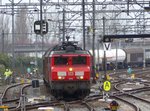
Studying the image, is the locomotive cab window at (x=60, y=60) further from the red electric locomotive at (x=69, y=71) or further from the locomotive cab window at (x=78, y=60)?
the locomotive cab window at (x=78, y=60)

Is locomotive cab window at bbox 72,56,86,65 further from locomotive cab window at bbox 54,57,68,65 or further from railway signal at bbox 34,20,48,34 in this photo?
railway signal at bbox 34,20,48,34

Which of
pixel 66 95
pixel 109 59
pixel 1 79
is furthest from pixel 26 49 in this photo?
pixel 66 95

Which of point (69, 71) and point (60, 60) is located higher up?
point (60, 60)

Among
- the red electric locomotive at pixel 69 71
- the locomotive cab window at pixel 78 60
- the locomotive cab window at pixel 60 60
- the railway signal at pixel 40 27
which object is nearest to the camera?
the red electric locomotive at pixel 69 71

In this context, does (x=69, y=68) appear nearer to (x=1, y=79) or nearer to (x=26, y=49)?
(x=1, y=79)

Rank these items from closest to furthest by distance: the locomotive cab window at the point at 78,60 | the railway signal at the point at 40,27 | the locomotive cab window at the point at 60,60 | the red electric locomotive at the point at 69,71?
the red electric locomotive at the point at 69,71
the locomotive cab window at the point at 60,60
the locomotive cab window at the point at 78,60
the railway signal at the point at 40,27

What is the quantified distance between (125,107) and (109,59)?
160ft

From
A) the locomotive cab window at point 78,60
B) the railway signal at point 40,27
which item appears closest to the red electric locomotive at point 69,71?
the locomotive cab window at point 78,60

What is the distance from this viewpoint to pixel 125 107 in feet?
66.6

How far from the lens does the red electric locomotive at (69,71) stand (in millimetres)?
22547

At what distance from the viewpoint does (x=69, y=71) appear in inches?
893

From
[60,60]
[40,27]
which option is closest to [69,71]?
[60,60]

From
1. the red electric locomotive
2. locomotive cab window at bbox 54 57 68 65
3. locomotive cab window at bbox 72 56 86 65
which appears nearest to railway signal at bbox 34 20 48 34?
the red electric locomotive

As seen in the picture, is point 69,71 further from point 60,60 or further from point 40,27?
point 40,27
